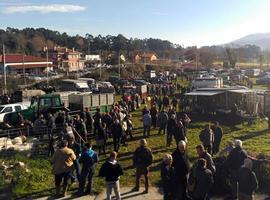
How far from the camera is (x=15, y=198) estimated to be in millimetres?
13789

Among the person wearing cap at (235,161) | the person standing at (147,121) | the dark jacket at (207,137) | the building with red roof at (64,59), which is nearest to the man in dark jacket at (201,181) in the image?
the person wearing cap at (235,161)

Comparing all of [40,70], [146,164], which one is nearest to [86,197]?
[146,164]

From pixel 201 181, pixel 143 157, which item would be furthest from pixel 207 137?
pixel 201 181

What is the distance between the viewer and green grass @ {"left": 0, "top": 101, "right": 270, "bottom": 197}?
14.8m

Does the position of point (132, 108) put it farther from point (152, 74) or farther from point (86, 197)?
point (152, 74)

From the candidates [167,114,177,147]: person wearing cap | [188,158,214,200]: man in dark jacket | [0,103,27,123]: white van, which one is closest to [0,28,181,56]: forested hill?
[0,103,27,123]: white van

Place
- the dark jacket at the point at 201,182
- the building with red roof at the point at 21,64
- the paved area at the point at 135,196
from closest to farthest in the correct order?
the dark jacket at the point at 201,182
the paved area at the point at 135,196
the building with red roof at the point at 21,64

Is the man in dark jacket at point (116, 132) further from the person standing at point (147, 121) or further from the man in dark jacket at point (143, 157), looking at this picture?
the man in dark jacket at point (143, 157)

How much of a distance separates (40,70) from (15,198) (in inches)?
3404

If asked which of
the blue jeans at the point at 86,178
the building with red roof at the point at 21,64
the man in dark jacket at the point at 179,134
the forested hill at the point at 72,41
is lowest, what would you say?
the blue jeans at the point at 86,178

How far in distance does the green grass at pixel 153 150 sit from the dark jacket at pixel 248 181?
486 cm

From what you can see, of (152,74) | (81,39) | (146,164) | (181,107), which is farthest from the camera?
(81,39)

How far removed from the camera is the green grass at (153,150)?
1475 cm

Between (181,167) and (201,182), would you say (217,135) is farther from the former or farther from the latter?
(201,182)
